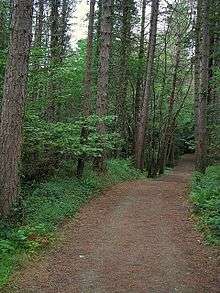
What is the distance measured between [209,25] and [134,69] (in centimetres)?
863

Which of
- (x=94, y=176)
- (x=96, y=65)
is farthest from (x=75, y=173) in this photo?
(x=96, y=65)

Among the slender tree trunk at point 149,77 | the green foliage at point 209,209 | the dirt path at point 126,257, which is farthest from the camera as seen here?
the slender tree trunk at point 149,77

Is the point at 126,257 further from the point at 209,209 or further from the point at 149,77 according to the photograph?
the point at 149,77

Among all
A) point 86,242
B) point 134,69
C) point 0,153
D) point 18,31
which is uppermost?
point 134,69

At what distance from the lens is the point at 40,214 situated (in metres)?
10.1

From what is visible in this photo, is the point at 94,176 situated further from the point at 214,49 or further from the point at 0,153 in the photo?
the point at 214,49

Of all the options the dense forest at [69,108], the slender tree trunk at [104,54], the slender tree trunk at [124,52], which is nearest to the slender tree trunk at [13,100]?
the dense forest at [69,108]

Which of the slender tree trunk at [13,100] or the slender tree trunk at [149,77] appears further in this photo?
the slender tree trunk at [149,77]

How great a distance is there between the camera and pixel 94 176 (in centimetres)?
1703

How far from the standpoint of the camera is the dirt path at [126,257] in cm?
681

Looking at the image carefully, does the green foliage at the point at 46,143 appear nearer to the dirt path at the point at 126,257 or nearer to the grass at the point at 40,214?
the grass at the point at 40,214

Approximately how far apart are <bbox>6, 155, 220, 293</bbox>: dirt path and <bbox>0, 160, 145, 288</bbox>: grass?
284mm

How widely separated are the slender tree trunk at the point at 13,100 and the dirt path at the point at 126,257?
1.68 metres

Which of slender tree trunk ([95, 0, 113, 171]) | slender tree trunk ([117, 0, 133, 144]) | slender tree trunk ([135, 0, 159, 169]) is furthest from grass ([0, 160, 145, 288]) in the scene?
slender tree trunk ([117, 0, 133, 144])
